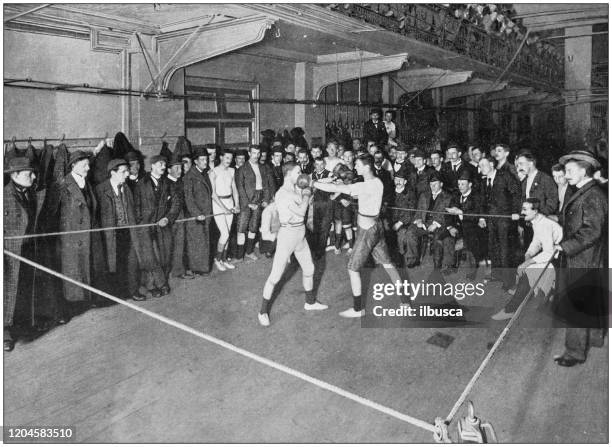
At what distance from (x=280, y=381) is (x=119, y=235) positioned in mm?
2085

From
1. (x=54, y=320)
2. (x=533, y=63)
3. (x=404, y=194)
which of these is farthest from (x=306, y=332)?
(x=533, y=63)

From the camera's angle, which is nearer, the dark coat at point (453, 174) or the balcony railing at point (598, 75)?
the dark coat at point (453, 174)

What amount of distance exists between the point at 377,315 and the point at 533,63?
7578mm

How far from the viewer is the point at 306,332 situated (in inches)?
152

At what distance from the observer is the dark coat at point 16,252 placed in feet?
11.3

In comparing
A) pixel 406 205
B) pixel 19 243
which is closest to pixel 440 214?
pixel 406 205

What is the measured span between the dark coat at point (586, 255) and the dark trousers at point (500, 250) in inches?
50.7

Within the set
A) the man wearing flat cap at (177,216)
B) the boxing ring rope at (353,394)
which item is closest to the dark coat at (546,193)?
the boxing ring rope at (353,394)

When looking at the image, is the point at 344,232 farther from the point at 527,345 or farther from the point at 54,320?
the point at 54,320

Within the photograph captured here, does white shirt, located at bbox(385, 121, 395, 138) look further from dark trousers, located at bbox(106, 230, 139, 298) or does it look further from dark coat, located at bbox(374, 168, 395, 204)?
dark trousers, located at bbox(106, 230, 139, 298)

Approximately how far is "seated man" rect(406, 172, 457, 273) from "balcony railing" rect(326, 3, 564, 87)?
6.14 ft

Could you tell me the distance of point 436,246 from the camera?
5305 millimetres

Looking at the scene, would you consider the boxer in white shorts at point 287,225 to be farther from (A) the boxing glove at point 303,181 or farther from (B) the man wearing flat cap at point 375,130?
(B) the man wearing flat cap at point 375,130

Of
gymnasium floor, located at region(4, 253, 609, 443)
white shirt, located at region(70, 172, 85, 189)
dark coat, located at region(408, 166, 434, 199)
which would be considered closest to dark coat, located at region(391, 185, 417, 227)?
dark coat, located at region(408, 166, 434, 199)
